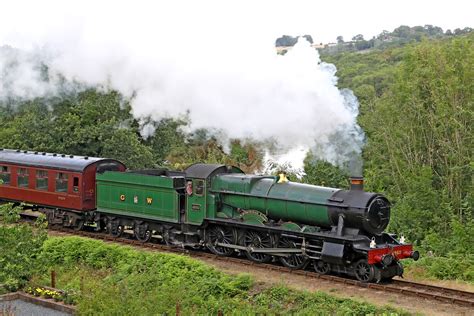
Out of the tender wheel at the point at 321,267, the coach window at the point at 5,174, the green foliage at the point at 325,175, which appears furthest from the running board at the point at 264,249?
the coach window at the point at 5,174

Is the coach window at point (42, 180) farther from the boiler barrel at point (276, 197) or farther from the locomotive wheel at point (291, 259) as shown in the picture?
the locomotive wheel at point (291, 259)

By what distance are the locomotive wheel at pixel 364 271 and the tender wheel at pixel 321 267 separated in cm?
79

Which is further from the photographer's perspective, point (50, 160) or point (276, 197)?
point (50, 160)

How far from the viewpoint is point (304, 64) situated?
20359 mm

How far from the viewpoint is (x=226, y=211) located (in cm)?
1947

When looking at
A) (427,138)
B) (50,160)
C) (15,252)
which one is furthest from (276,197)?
(427,138)

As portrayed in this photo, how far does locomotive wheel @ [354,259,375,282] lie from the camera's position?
16203mm

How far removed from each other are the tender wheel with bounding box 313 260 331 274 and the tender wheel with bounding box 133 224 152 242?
6.60m

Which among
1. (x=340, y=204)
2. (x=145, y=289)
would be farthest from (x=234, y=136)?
(x=145, y=289)

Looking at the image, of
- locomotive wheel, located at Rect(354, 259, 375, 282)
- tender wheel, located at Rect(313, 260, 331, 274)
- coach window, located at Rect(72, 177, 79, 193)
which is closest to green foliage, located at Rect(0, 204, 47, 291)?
tender wheel, located at Rect(313, 260, 331, 274)

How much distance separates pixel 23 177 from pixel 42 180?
1.35 m

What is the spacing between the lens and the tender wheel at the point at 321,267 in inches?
673

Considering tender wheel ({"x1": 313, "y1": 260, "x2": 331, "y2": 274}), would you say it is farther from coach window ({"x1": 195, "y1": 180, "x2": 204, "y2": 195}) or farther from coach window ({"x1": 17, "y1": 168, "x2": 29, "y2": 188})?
coach window ({"x1": 17, "y1": 168, "x2": 29, "y2": 188})

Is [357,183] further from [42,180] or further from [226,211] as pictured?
[42,180]
